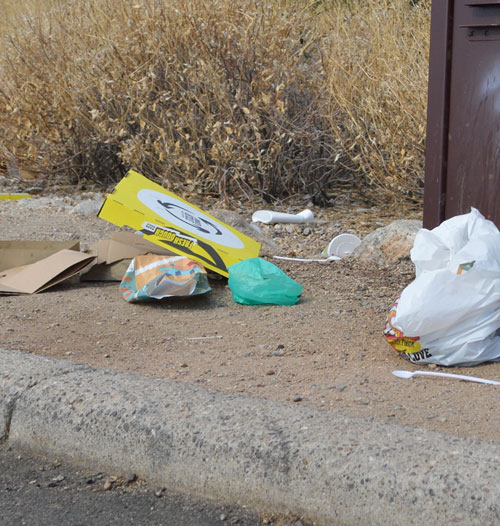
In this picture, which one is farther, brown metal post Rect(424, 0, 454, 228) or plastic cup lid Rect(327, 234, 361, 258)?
plastic cup lid Rect(327, 234, 361, 258)

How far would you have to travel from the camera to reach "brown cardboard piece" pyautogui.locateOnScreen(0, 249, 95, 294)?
391cm

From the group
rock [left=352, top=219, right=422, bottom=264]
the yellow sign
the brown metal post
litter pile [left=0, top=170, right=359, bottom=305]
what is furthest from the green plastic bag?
rock [left=352, top=219, right=422, bottom=264]

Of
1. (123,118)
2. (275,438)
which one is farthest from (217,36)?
(275,438)

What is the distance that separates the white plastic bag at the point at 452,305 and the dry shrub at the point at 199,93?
3.39 metres

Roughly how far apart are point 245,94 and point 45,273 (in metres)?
3.06

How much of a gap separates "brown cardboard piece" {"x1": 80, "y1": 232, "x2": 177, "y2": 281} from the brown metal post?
51.4 inches

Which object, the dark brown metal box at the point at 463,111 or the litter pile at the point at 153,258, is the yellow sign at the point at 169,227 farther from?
the dark brown metal box at the point at 463,111

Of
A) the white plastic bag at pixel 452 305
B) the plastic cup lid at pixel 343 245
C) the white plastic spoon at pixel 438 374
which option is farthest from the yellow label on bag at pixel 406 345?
the plastic cup lid at pixel 343 245

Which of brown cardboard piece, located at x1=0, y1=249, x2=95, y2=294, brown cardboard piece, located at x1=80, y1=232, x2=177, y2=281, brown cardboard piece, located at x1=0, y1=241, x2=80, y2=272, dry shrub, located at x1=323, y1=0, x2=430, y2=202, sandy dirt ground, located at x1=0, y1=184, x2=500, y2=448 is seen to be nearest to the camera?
sandy dirt ground, located at x1=0, y1=184, x2=500, y2=448

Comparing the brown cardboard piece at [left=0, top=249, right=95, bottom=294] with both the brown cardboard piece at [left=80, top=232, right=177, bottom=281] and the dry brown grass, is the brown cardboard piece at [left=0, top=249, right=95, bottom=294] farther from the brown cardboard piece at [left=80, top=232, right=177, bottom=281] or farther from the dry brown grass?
the dry brown grass

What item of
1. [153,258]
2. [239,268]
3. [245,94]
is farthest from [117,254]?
[245,94]

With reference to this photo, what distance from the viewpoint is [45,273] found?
3.97 metres

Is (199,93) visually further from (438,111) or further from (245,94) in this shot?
(438,111)

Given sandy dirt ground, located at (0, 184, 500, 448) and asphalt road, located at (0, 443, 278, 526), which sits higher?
sandy dirt ground, located at (0, 184, 500, 448)
